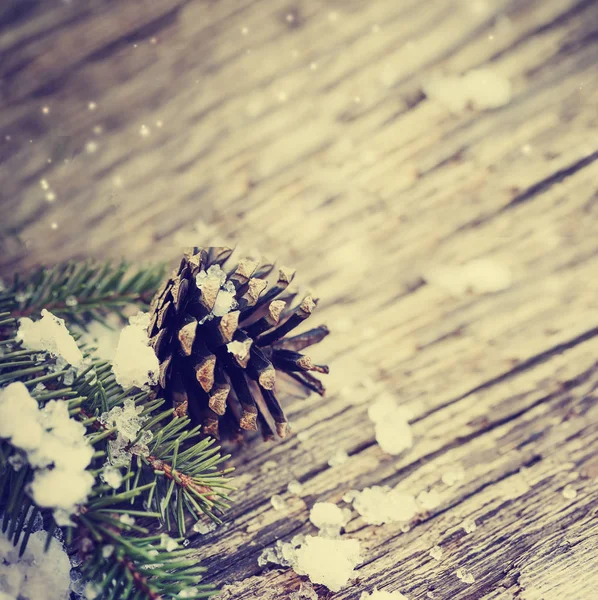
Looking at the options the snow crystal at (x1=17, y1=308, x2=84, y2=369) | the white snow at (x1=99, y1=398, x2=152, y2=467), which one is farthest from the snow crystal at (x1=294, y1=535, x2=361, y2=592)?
the snow crystal at (x1=17, y1=308, x2=84, y2=369)

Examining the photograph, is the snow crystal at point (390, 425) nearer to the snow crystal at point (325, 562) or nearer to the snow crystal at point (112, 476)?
the snow crystal at point (325, 562)

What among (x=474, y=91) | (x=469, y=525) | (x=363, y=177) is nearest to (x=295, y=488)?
(x=469, y=525)

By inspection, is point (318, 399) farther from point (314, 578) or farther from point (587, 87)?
point (587, 87)

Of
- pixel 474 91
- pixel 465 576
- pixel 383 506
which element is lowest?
pixel 465 576

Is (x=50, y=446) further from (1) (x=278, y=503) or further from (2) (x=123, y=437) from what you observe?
(1) (x=278, y=503)

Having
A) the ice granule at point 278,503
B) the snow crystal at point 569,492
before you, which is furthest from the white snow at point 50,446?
the snow crystal at point 569,492

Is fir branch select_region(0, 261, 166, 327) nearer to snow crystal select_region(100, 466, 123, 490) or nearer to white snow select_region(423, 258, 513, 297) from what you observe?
snow crystal select_region(100, 466, 123, 490)

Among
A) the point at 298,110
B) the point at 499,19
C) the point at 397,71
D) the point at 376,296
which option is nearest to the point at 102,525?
the point at 376,296
